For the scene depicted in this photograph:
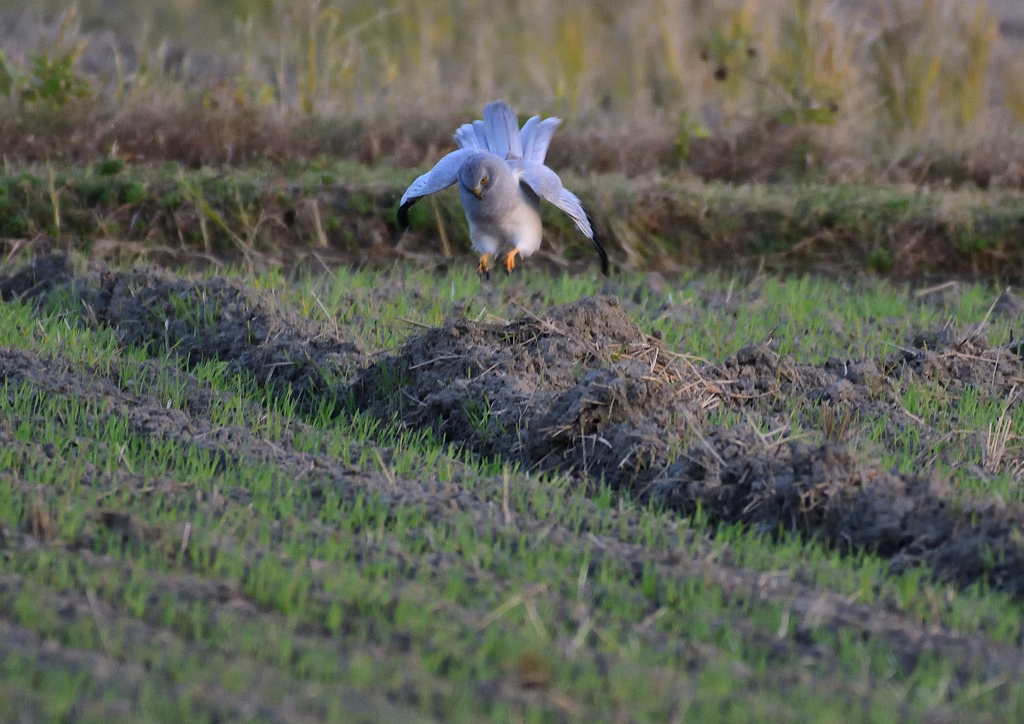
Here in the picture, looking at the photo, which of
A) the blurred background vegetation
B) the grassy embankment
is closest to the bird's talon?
the grassy embankment

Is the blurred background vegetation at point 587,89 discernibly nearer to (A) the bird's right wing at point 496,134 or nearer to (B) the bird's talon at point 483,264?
(A) the bird's right wing at point 496,134

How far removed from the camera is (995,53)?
1238 cm

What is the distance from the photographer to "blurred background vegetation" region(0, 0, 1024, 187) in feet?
31.8

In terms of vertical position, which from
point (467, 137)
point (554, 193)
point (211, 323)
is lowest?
point (211, 323)

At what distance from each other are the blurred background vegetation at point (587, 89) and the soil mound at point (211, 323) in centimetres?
339

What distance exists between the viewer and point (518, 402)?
4617mm

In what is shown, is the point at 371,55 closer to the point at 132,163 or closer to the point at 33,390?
the point at 132,163

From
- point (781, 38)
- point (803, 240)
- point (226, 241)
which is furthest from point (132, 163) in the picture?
point (781, 38)

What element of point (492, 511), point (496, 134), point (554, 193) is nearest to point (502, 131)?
point (496, 134)

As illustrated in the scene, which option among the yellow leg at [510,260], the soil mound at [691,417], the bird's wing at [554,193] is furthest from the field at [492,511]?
the bird's wing at [554,193]

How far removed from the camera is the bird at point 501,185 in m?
5.52

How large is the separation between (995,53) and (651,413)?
31.3 feet

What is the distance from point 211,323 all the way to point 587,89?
Answer: 6.32m

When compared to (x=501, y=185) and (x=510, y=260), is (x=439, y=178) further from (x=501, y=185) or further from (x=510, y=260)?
(x=510, y=260)
